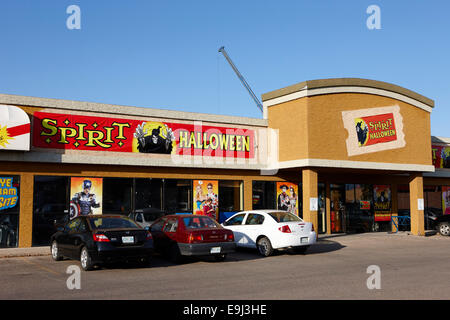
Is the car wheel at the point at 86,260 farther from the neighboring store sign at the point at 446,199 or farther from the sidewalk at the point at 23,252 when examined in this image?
the neighboring store sign at the point at 446,199

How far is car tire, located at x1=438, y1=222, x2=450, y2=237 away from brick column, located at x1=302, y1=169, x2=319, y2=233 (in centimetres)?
809

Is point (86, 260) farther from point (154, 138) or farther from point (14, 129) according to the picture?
point (154, 138)

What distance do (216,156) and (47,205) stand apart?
771cm

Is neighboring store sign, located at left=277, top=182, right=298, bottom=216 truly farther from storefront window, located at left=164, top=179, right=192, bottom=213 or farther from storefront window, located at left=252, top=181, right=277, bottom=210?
storefront window, located at left=164, top=179, right=192, bottom=213

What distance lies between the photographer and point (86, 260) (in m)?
11.7

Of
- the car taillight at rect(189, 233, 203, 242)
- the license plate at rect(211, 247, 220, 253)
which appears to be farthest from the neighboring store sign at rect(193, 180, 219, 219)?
the car taillight at rect(189, 233, 203, 242)

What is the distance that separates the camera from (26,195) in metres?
17.2

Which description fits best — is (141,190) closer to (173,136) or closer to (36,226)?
(173,136)

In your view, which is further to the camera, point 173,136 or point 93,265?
point 173,136

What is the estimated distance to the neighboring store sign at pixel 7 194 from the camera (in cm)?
1678

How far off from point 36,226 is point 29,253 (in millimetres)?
2003

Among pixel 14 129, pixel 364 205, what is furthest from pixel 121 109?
pixel 364 205


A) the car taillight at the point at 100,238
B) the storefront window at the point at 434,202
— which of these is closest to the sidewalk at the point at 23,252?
the car taillight at the point at 100,238
